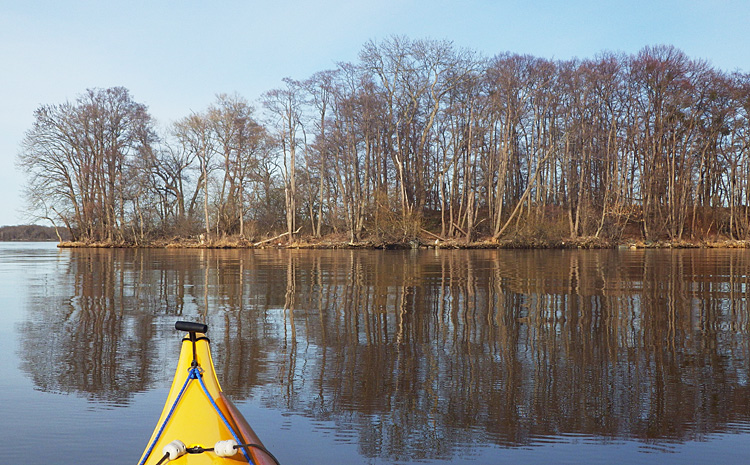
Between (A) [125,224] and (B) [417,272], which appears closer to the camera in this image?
(B) [417,272]

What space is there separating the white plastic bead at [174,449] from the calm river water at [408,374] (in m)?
1.24

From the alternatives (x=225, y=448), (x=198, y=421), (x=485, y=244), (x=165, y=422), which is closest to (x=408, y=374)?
(x=198, y=421)

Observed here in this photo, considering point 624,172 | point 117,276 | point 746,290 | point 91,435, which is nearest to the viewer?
point 91,435

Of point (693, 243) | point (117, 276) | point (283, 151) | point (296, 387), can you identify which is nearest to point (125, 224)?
point (283, 151)

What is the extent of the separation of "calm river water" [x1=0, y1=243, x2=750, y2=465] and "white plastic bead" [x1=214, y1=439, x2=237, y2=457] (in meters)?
1.19

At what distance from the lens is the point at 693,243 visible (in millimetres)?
46719

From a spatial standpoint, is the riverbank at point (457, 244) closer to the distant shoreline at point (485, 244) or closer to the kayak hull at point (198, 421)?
the distant shoreline at point (485, 244)

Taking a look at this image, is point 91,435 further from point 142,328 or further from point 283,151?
point 283,151

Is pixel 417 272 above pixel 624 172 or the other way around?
the other way around

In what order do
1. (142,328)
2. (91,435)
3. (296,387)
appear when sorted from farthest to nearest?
(142,328)
(296,387)
(91,435)

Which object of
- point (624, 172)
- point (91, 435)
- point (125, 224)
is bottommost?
point (91, 435)

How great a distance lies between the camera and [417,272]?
70.7 ft

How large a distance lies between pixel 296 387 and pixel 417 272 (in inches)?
612

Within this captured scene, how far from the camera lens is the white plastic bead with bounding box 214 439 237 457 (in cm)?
313
